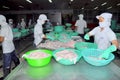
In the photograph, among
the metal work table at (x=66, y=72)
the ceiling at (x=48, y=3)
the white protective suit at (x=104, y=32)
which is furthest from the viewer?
the ceiling at (x=48, y=3)

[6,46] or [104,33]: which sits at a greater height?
[104,33]

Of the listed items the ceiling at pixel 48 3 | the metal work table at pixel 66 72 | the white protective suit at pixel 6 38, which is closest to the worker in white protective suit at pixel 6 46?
the white protective suit at pixel 6 38

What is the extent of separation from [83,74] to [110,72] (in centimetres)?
26

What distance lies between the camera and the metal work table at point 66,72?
1.21m

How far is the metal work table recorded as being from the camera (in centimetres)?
121

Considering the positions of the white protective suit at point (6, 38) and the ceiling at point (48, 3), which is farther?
the ceiling at point (48, 3)

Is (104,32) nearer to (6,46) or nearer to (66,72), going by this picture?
(66,72)

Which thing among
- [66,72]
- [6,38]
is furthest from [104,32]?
[6,38]

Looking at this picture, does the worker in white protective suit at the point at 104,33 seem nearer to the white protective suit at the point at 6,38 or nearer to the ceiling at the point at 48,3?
the white protective suit at the point at 6,38

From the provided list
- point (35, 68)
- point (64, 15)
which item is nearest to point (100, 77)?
point (35, 68)

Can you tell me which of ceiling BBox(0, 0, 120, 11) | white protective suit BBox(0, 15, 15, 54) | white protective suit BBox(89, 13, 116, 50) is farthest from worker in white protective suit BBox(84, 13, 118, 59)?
ceiling BBox(0, 0, 120, 11)

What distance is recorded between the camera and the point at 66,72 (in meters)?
1.30

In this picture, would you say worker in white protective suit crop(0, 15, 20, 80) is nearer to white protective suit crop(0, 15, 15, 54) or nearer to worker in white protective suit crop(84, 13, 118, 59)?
white protective suit crop(0, 15, 15, 54)

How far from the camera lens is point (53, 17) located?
Result: 40.3ft
